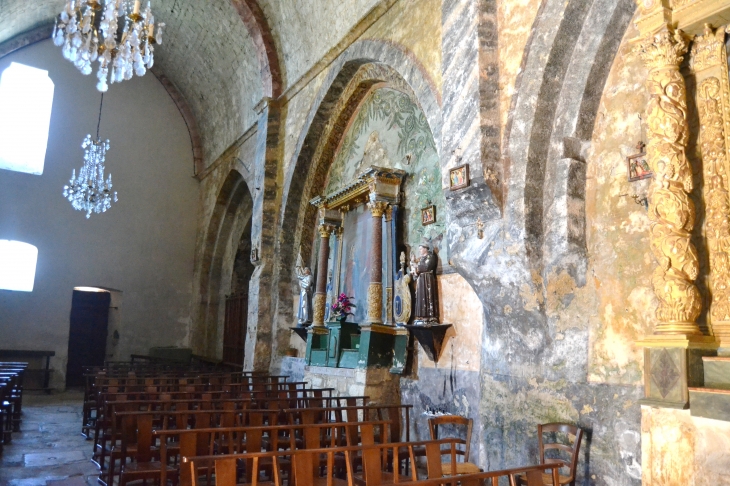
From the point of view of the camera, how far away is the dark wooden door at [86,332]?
1433 centimetres

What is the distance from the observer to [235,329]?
45.6ft

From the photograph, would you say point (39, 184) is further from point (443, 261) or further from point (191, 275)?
point (443, 261)

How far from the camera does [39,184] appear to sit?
14.1m

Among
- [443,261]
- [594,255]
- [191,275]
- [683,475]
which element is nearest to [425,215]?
[443,261]

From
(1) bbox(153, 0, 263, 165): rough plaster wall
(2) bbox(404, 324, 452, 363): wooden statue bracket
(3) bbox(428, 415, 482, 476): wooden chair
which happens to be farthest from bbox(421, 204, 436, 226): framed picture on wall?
(1) bbox(153, 0, 263, 165): rough plaster wall

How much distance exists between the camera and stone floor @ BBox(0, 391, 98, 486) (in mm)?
5211

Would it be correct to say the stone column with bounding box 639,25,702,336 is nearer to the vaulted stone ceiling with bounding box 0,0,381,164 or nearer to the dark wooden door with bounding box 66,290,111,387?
the vaulted stone ceiling with bounding box 0,0,381,164

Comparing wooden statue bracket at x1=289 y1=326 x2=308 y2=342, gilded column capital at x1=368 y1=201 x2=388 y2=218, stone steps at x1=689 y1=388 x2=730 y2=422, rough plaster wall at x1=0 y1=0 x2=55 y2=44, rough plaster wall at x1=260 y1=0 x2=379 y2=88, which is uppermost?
rough plaster wall at x1=0 y1=0 x2=55 y2=44

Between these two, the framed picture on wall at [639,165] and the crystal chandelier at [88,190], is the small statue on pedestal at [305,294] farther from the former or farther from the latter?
the framed picture on wall at [639,165]

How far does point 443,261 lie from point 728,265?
3.57 m

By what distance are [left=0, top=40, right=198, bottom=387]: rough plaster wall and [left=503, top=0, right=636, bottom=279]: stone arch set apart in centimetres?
1236

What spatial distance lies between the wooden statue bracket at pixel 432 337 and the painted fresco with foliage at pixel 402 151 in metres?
0.82

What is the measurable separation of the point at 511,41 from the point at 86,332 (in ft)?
43.5

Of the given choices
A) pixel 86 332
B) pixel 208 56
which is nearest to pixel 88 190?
pixel 208 56
